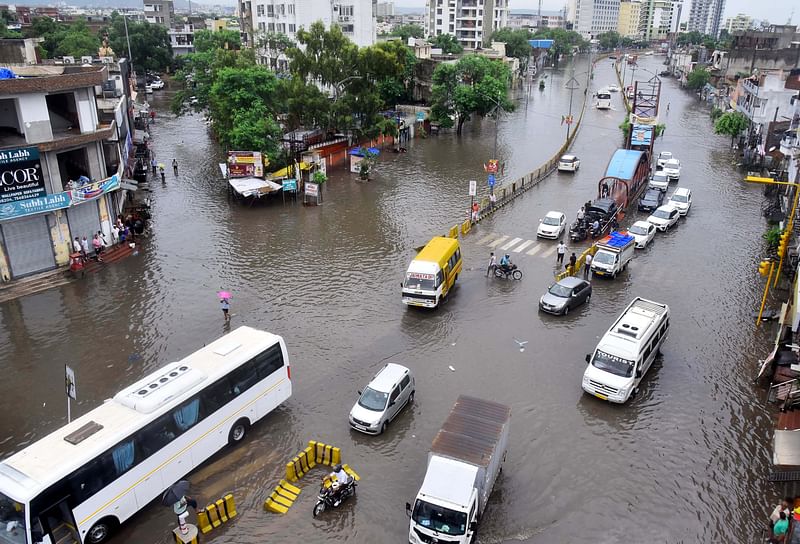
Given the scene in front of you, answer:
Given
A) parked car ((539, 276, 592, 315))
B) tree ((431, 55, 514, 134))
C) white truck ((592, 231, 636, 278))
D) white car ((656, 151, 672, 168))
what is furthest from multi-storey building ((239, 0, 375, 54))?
parked car ((539, 276, 592, 315))

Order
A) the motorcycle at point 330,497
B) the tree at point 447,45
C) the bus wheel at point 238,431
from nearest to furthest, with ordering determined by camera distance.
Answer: the motorcycle at point 330,497 < the bus wheel at point 238,431 < the tree at point 447,45

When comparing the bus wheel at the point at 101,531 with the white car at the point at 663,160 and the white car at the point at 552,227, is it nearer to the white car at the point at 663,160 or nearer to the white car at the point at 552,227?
the white car at the point at 552,227

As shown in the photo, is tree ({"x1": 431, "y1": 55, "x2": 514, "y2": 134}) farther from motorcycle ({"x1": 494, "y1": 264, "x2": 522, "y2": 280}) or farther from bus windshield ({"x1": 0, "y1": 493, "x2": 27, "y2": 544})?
bus windshield ({"x1": 0, "y1": 493, "x2": 27, "y2": 544})

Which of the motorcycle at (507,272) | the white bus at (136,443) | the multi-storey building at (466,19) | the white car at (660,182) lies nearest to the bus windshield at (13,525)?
the white bus at (136,443)

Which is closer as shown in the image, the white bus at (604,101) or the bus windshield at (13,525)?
the bus windshield at (13,525)

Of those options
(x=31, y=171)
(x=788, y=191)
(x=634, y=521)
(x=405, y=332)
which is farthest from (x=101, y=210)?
(x=788, y=191)

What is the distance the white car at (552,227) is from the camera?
118ft

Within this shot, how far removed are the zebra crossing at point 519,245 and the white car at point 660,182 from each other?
14.8 meters

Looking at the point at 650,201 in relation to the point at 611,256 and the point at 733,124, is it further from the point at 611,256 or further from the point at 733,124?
the point at 733,124

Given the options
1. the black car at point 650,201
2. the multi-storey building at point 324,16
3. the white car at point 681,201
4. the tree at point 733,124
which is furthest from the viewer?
the multi-storey building at point 324,16

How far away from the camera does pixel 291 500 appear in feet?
53.4

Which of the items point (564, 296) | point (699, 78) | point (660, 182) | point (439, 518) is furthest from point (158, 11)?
point (439, 518)

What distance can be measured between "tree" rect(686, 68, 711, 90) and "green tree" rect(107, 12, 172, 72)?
97807 mm

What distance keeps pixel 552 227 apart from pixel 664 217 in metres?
8.15
